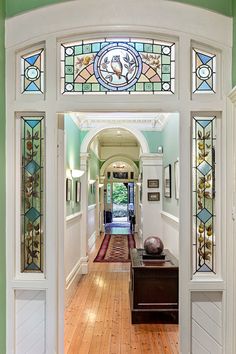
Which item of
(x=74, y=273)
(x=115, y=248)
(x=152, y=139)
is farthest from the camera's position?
(x=115, y=248)

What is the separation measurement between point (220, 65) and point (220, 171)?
0.80m

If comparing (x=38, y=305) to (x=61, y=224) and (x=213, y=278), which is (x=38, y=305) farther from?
(x=213, y=278)

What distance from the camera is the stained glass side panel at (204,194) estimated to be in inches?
102

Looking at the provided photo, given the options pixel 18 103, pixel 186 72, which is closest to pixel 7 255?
pixel 18 103

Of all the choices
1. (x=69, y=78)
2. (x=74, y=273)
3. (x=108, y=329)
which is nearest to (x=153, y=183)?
(x=74, y=273)

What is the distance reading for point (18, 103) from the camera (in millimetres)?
2564

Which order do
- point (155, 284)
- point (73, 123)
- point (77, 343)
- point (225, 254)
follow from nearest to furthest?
1. point (225, 254)
2. point (77, 343)
3. point (155, 284)
4. point (73, 123)

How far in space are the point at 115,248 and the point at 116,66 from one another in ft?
24.8

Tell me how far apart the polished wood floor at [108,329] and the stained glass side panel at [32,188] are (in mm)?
1449

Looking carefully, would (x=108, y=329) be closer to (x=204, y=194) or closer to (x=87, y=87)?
(x=204, y=194)

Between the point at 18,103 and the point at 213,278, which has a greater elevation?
the point at 18,103

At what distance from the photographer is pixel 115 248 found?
31.5ft

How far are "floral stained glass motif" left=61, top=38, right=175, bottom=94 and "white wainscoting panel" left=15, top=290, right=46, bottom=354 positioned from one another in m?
1.59

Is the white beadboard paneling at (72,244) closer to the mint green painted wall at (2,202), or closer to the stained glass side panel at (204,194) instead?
the mint green painted wall at (2,202)
